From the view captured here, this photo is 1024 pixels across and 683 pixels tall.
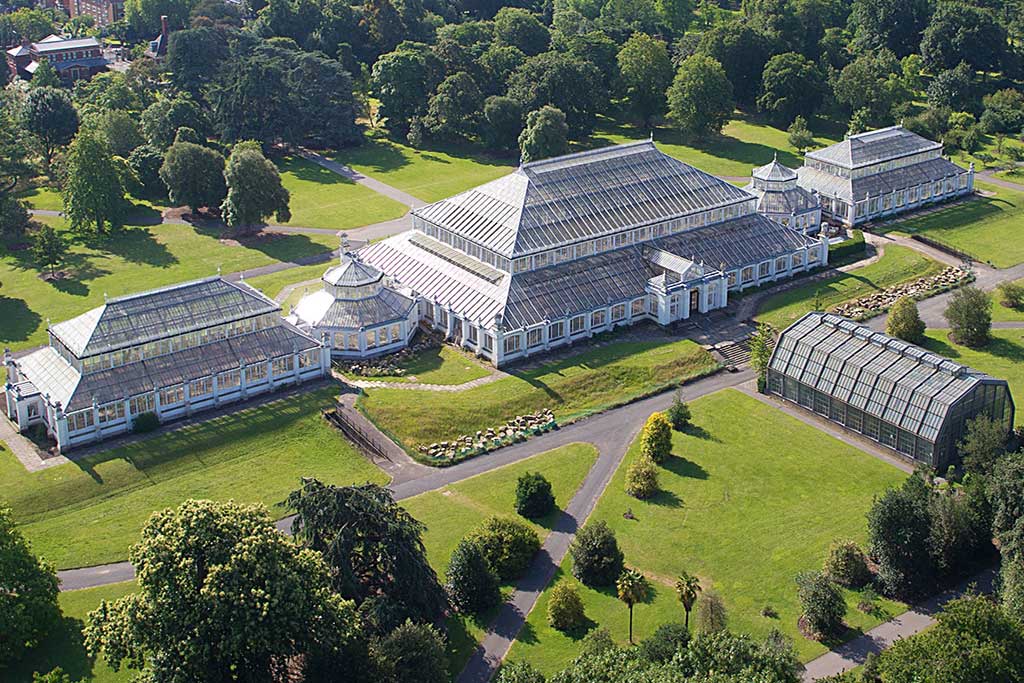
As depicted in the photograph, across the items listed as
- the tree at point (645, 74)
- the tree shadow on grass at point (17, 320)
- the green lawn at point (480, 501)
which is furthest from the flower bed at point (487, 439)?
the tree at point (645, 74)

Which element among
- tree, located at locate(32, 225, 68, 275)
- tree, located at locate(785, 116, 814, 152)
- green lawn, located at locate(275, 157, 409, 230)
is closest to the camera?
tree, located at locate(32, 225, 68, 275)

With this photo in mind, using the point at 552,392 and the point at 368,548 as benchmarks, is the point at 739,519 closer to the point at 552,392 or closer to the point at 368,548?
the point at 552,392

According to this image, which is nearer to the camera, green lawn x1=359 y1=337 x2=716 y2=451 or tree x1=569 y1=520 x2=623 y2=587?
tree x1=569 y1=520 x2=623 y2=587

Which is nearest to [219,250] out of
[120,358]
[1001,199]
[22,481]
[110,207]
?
[110,207]

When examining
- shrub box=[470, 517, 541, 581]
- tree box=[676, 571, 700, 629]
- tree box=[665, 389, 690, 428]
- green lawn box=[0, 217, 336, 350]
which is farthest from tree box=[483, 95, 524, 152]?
tree box=[676, 571, 700, 629]

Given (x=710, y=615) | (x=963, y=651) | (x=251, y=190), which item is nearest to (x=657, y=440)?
(x=710, y=615)

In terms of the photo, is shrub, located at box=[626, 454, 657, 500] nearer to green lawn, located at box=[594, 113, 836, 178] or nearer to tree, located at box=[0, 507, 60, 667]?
tree, located at box=[0, 507, 60, 667]

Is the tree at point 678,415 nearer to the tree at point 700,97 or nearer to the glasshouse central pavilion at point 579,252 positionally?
the glasshouse central pavilion at point 579,252
